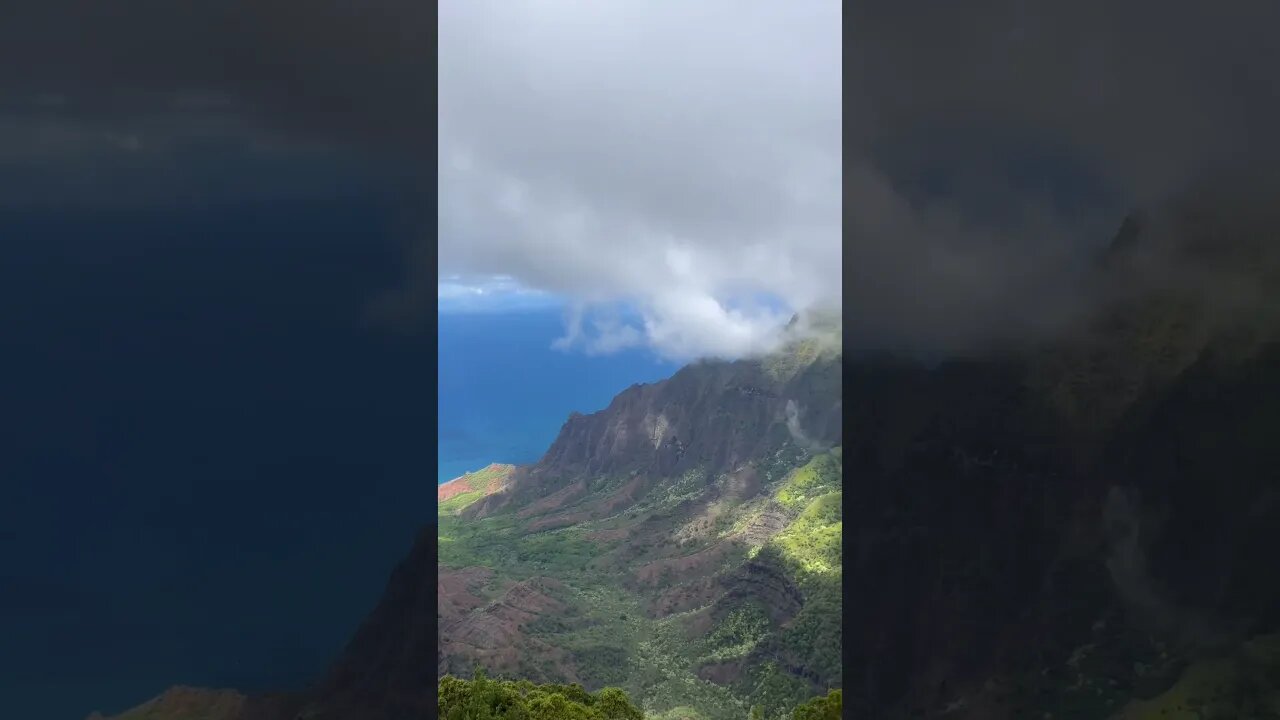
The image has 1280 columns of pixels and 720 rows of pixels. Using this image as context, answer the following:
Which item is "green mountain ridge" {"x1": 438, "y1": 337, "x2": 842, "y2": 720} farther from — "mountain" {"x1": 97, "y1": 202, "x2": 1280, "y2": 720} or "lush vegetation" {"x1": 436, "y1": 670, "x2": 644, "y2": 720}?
"mountain" {"x1": 97, "y1": 202, "x2": 1280, "y2": 720}

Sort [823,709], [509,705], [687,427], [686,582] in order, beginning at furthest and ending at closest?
[687,427] → [686,582] → [509,705] → [823,709]

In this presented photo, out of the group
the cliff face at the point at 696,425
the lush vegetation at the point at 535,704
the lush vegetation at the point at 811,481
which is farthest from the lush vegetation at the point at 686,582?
the lush vegetation at the point at 535,704

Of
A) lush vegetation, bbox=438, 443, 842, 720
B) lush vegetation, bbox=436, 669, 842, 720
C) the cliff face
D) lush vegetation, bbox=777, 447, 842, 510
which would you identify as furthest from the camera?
the cliff face

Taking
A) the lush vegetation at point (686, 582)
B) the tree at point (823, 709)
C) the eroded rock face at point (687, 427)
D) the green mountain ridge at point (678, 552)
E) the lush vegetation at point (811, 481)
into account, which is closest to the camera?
the tree at point (823, 709)

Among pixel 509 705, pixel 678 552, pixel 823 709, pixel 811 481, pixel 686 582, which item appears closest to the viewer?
pixel 823 709

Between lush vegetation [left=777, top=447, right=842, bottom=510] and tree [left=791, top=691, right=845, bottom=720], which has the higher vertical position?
lush vegetation [left=777, top=447, right=842, bottom=510]

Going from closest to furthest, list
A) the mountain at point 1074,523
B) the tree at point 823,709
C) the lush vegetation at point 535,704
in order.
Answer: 1. the mountain at point 1074,523
2. the tree at point 823,709
3. the lush vegetation at point 535,704

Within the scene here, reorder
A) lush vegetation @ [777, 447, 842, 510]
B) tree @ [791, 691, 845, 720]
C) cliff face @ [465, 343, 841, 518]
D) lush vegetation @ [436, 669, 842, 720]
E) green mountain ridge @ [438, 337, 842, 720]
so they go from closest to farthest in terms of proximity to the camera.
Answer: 1. tree @ [791, 691, 845, 720]
2. lush vegetation @ [436, 669, 842, 720]
3. green mountain ridge @ [438, 337, 842, 720]
4. lush vegetation @ [777, 447, 842, 510]
5. cliff face @ [465, 343, 841, 518]

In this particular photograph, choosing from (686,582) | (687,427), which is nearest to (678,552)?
(686,582)

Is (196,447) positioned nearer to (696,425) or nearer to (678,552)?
(678,552)

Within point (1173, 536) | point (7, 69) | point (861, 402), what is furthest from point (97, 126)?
point (1173, 536)

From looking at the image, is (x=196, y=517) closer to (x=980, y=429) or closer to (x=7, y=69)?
(x=7, y=69)

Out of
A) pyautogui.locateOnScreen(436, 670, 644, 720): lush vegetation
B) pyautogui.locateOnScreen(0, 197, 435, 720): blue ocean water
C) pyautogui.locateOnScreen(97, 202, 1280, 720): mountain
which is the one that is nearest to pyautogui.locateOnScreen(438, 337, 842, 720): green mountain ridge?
pyautogui.locateOnScreen(436, 670, 644, 720): lush vegetation

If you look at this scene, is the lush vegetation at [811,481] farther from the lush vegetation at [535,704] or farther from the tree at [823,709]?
the tree at [823,709]
